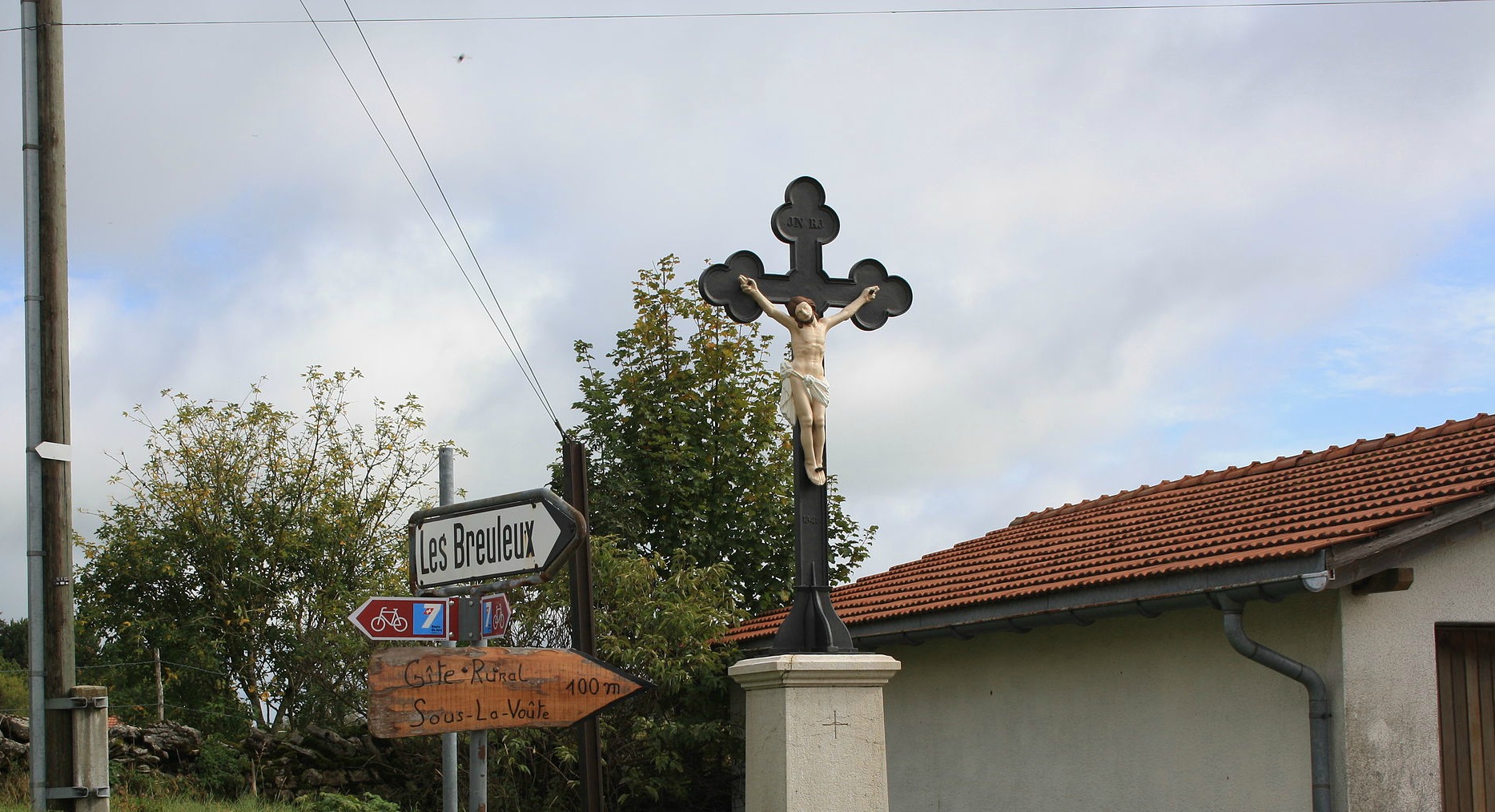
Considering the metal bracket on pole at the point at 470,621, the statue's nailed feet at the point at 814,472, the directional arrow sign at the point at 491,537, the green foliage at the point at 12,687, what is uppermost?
the statue's nailed feet at the point at 814,472

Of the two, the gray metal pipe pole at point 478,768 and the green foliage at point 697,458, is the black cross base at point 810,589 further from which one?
the green foliage at point 697,458

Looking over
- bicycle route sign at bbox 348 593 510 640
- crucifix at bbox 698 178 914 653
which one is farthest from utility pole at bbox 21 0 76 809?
crucifix at bbox 698 178 914 653

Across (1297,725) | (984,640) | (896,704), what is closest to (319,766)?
(896,704)

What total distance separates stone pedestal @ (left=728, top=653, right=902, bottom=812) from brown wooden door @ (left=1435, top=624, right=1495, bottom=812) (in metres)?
4.33

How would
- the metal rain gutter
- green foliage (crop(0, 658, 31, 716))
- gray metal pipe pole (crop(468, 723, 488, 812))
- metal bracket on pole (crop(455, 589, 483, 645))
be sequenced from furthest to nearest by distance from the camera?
green foliage (crop(0, 658, 31, 716)) < the metal rain gutter < metal bracket on pole (crop(455, 589, 483, 645)) < gray metal pipe pole (crop(468, 723, 488, 812))

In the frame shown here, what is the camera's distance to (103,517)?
19.7 metres

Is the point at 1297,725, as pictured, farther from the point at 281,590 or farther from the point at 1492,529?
the point at 281,590

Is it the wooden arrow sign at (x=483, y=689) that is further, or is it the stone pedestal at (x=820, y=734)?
the stone pedestal at (x=820, y=734)

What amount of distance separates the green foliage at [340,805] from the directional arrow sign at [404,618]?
5.94 metres

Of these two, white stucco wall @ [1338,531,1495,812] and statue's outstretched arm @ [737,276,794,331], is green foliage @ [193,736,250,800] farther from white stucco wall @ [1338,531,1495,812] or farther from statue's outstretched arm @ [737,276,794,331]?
white stucco wall @ [1338,531,1495,812]

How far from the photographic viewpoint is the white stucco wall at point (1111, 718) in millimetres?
8852

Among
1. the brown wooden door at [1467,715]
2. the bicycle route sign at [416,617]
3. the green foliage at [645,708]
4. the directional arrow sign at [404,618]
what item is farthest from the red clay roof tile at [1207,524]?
the directional arrow sign at [404,618]

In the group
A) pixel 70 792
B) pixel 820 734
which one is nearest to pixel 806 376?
pixel 820 734

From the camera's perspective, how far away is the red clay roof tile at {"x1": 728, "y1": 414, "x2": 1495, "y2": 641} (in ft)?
29.3
